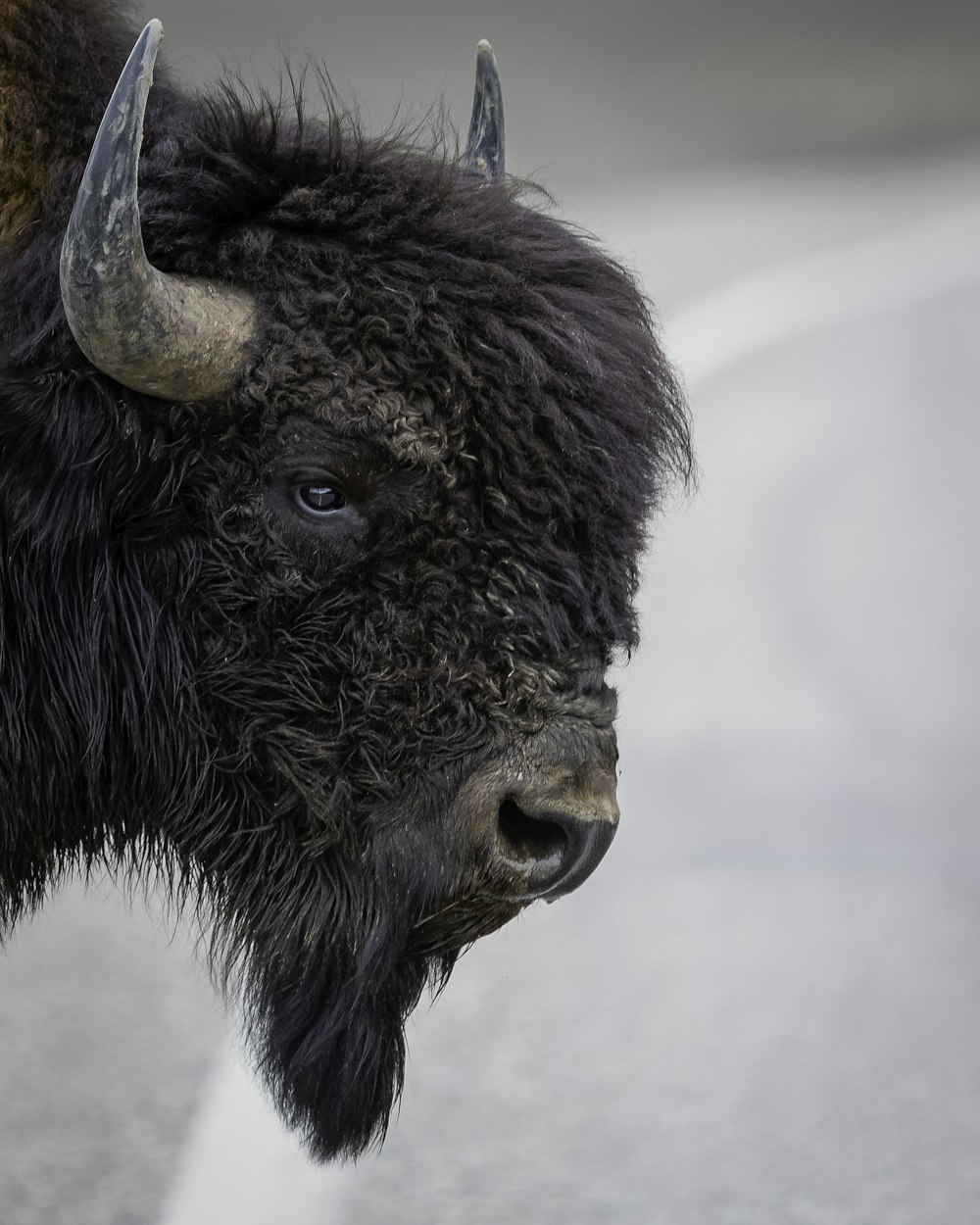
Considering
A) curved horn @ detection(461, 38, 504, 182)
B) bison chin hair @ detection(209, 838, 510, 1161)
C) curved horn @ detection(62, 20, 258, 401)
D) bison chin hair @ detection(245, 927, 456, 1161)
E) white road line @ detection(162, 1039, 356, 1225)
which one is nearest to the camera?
curved horn @ detection(62, 20, 258, 401)

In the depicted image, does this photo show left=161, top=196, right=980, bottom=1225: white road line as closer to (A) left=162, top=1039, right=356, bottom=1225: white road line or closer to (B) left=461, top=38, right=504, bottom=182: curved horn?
(A) left=162, top=1039, right=356, bottom=1225: white road line

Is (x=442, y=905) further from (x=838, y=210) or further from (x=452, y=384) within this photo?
(x=838, y=210)

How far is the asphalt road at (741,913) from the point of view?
3.24 meters

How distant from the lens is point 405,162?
1909mm

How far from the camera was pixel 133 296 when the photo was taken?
1632 mm

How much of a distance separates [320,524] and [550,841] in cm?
50

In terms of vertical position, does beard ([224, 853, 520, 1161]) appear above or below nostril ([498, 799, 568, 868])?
below

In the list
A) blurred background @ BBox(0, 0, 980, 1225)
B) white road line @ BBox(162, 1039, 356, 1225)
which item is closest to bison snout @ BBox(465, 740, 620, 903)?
blurred background @ BBox(0, 0, 980, 1225)

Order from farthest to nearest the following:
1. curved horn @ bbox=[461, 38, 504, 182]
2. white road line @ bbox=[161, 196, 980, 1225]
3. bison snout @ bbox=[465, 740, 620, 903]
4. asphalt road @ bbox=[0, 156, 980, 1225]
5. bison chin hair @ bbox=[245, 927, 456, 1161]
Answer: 1. white road line @ bbox=[161, 196, 980, 1225]
2. asphalt road @ bbox=[0, 156, 980, 1225]
3. curved horn @ bbox=[461, 38, 504, 182]
4. bison chin hair @ bbox=[245, 927, 456, 1161]
5. bison snout @ bbox=[465, 740, 620, 903]

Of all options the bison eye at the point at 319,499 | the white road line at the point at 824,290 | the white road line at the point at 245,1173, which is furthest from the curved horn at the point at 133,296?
the white road line at the point at 824,290

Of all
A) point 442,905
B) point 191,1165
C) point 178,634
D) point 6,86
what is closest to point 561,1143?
point 191,1165

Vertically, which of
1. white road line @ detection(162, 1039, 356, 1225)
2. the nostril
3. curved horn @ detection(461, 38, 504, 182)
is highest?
curved horn @ detection(461, 38, 504, 182)

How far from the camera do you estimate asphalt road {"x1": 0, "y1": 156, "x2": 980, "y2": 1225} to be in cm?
324

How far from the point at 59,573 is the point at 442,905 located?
2.18 ft
